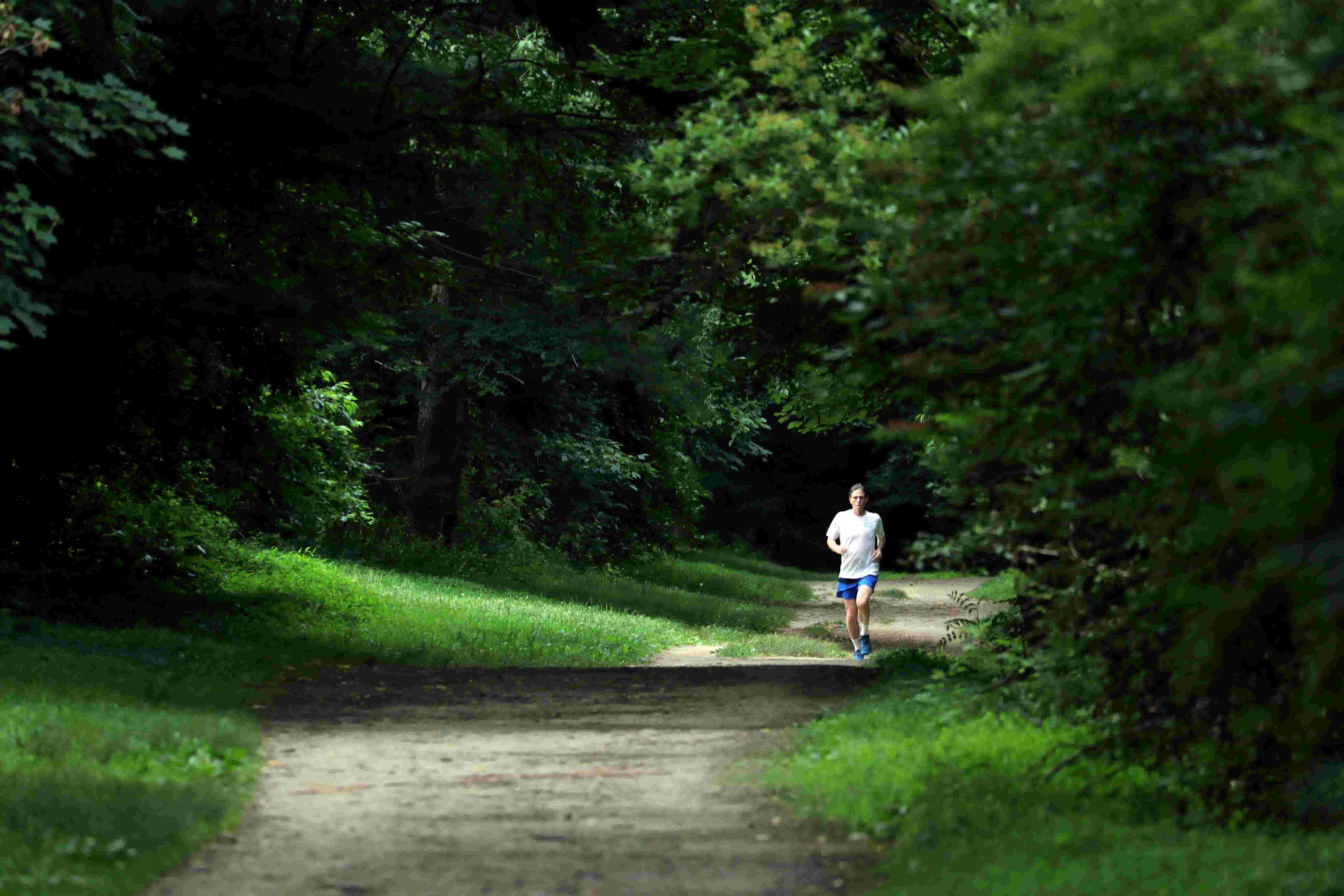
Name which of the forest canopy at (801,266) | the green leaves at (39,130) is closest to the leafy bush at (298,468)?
the forest canopy at (801,266)

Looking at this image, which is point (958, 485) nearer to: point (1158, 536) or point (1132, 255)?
point (1158, 536)

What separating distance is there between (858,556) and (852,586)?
1.50 ft

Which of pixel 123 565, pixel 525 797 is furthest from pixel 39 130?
pixel 525 797

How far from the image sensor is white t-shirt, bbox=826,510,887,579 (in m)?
17.1

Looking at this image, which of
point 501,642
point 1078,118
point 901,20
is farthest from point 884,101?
point 501,642

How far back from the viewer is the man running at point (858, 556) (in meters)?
17.1

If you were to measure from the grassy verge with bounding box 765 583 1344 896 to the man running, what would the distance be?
743 cm

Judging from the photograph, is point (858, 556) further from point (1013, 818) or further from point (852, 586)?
point (1013, 818)

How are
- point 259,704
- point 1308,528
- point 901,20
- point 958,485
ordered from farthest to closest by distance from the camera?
point 901,20, point 259,704, point 958,485, point 1308,528

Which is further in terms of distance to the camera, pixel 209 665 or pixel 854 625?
pixel 854 625

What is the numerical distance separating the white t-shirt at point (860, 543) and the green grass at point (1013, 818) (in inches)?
296

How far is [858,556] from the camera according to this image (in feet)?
56.5

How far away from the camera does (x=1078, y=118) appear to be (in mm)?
6672

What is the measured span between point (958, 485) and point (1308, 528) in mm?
3351
